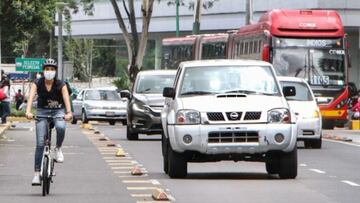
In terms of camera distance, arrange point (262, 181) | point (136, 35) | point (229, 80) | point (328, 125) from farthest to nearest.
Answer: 1. point (136, 35)
2. point (328, 125)
3. point (229, 80)
4. point (262, 181)

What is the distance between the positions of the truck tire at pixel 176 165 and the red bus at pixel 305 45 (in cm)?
1917

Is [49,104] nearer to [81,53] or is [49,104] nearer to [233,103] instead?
[233,103]

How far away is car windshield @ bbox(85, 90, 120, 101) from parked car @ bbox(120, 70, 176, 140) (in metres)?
14.1

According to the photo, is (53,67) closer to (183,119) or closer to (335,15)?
(183,119)

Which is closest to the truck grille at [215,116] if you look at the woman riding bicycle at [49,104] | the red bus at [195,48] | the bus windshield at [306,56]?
the woman riding bicycle at [49,104]

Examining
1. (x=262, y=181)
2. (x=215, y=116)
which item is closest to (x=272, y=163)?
(x=262, y=181)

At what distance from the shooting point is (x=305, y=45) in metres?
37.5

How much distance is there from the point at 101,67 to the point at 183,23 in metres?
44.7

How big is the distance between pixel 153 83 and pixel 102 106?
45.3 ft

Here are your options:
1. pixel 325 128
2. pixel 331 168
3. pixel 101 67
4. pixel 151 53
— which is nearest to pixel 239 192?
pixel 331 168

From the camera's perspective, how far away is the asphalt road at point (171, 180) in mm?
15164

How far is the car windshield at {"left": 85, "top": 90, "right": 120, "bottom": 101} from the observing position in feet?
150

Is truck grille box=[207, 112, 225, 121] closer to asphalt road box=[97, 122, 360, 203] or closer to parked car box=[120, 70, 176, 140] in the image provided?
asphalt road box=[97, 122, 360, 203]

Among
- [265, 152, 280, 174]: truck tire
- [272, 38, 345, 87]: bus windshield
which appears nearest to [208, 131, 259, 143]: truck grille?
[265, 152, 280, 174]: truck tire
